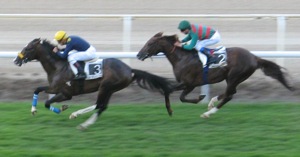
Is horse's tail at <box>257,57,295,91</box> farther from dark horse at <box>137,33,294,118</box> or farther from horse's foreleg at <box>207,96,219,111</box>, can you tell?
horse's foreleg at <box>207,96,219,111</box>

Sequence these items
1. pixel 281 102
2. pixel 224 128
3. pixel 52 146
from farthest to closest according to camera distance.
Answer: pixel 281 102 < pixel 224 128 < pixel 52 146

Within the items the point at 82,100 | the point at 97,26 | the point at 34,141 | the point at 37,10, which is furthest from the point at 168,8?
the point at 34,141

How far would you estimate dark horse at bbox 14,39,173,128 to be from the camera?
340 inches

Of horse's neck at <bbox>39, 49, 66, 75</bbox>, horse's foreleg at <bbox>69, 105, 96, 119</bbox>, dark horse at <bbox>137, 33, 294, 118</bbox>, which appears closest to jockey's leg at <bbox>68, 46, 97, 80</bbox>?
horse's neck at <bbox>39, 49, 66, 75</bbox>

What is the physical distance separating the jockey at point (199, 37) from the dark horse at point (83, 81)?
0.75 meters

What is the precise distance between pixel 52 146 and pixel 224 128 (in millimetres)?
2198

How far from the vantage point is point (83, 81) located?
8805 mm

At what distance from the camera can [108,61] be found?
346 inches

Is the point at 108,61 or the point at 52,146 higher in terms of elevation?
the point at 108,61

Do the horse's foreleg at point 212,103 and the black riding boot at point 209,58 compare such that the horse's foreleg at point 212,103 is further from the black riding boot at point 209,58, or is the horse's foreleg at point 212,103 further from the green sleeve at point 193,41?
the green sleeve at point 193,41

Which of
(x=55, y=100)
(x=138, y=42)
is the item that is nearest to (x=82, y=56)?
(x=55, y=100)

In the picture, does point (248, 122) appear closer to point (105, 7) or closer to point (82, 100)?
point (82, 100)

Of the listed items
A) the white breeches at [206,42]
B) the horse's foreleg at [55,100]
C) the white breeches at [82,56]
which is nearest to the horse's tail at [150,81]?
the white breeches at [82,56]

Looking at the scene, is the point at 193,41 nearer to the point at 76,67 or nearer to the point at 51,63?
the point at 76,67
